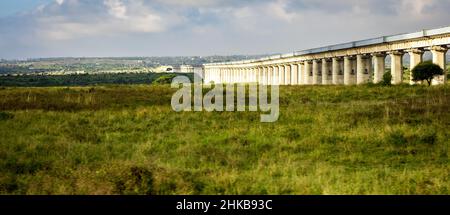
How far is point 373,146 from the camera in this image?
13602 mm

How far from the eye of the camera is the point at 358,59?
65000mm

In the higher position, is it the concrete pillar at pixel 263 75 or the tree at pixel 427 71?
the concrete pillar at pixel 263 75

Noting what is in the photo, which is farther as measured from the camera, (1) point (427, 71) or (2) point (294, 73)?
(2) point (294, 73)

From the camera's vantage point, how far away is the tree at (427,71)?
45.4 metres

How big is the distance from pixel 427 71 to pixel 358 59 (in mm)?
19903

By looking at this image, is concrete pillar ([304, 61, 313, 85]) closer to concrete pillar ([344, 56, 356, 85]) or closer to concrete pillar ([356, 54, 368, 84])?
concrete pillar ([344, 56, 356, 85])

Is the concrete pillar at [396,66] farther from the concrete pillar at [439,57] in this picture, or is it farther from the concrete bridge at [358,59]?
the concrete pillar at [439,57]

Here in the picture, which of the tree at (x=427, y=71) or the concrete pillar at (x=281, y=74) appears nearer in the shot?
the tree at (x=427, y=71)

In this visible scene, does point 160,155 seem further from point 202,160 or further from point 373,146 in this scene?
point 373,146

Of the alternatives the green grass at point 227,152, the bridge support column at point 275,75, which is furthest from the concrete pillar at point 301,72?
the green grass at point 227,152

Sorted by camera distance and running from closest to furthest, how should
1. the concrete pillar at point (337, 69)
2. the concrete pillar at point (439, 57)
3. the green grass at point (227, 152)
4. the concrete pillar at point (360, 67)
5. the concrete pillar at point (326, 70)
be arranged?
1. the green grass at point (227, 152)
2. the concrete pillar at point (439, 57)
3. the concrete pillar at point (360, 67)
4. the concrete pillar at point (337, 69)
5. the concrete pillar at point (326, 70)

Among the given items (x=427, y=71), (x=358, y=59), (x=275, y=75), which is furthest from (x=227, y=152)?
(x=275, y=75)

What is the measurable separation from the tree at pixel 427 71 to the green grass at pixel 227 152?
2531cm

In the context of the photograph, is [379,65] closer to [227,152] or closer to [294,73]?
[294,73]
